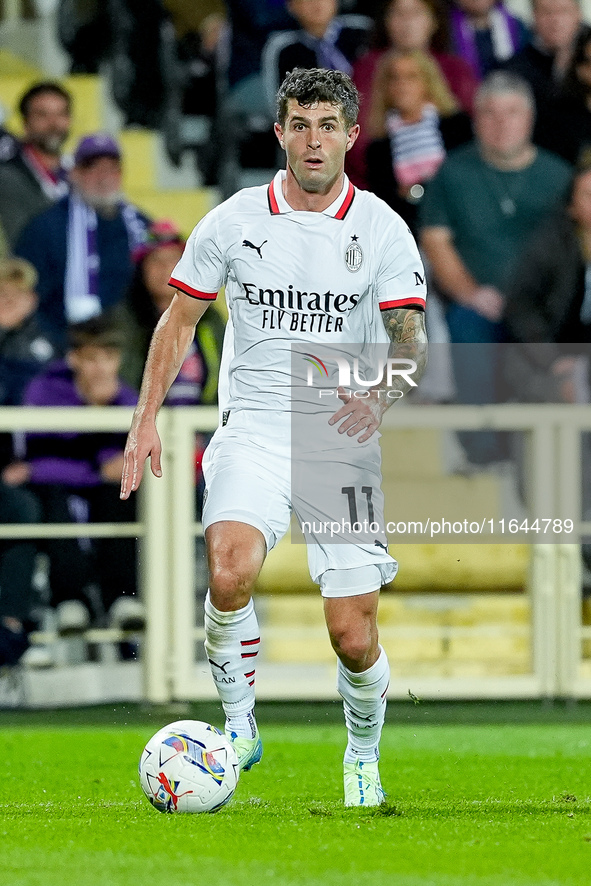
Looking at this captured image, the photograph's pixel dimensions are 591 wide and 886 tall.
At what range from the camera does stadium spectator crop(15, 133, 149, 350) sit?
30.0 ft

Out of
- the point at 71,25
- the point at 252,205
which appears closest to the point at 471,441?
the point at 252,205

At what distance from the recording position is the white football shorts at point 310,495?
4.82 m

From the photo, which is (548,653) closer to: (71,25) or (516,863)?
(516,863)

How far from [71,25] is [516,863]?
8863mm

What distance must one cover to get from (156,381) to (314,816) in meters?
1.46

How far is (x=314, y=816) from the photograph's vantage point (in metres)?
4.56

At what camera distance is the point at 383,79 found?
959 cm

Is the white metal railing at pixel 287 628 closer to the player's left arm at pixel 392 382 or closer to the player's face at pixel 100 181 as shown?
the player's face at pixel 100 181

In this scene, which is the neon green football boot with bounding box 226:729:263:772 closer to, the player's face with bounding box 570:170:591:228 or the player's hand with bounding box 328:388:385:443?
the player's hand with bounding box 328:388:385:443

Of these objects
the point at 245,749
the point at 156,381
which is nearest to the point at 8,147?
the point at 156,381

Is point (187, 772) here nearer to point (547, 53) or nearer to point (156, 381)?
point (156, 381)

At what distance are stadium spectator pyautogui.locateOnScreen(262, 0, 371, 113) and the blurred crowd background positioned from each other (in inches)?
0.6

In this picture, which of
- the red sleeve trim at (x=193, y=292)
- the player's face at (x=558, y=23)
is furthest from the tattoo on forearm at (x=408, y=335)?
the player's face at (x=558, y=23)

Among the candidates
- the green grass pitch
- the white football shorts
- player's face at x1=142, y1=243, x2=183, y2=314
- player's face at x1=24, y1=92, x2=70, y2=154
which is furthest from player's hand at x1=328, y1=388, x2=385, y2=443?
player's face at x1=24, y1=92, x2=70, y2=154
